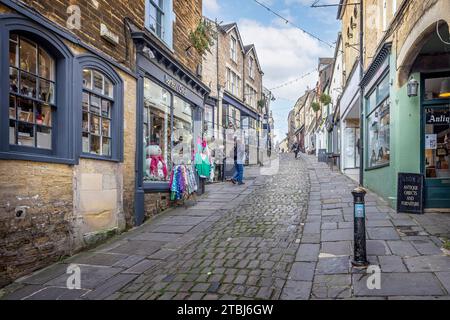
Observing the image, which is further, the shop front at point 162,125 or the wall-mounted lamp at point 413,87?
the shop front at point 162,125

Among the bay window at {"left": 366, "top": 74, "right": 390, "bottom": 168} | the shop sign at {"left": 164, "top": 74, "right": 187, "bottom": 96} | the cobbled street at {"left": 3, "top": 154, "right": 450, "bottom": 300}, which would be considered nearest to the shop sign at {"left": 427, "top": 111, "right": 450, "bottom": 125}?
the bay window at {"left": 366, "top": 74, "right": 390, "bottom": 168}

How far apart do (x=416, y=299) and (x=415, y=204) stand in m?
4.60

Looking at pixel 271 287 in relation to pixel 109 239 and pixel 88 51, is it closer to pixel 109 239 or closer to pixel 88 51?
pixel 109 239

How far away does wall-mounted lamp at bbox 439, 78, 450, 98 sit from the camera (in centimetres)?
803

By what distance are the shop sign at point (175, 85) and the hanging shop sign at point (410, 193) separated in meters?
6.28

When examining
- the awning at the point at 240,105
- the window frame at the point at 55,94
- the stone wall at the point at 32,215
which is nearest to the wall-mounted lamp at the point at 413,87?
the window frame at the point at 55,94

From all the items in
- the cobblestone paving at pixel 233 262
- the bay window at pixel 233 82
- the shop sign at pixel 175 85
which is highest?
the bay window at pixel 233 82

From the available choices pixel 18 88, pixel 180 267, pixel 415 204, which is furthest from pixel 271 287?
pixel 415 204

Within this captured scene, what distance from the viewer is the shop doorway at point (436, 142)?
8.08 m

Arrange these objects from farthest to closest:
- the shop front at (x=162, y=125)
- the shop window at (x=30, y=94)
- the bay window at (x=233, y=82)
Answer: the bay window at (x=233, y=82) → the shop front at (x=162, y=125) → the shop window at (x=30, y=94)

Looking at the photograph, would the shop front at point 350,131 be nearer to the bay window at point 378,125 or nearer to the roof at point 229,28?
the bay window at point 378,125

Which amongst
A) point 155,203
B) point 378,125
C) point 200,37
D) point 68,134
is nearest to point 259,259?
point 68,134

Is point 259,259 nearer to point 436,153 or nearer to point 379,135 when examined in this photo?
point 436,153

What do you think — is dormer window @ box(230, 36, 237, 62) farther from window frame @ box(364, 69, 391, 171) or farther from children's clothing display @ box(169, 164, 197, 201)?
children's clothing display @ box(169, 164, 197, 201)
